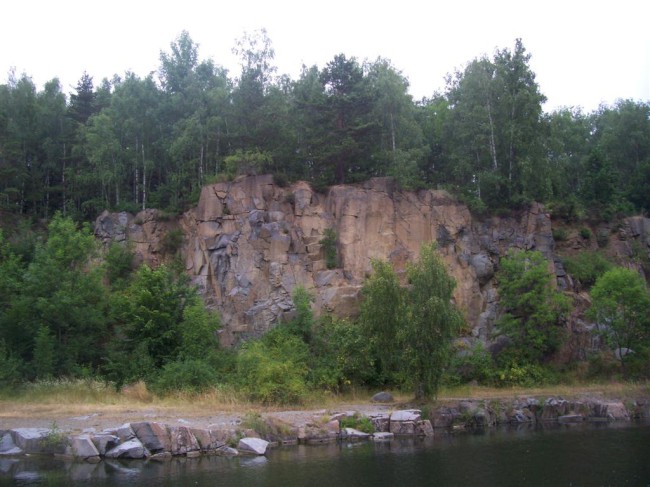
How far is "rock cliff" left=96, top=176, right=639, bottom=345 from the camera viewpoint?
3891cm

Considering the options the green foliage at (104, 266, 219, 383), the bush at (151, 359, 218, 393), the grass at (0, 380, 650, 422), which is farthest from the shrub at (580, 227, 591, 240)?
the bush at (151, 359, 218, 393)

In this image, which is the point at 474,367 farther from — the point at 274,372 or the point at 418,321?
the point at 274,372

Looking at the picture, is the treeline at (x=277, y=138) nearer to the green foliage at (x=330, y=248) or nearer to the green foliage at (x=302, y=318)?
the green foliage at (x=330, y=248)

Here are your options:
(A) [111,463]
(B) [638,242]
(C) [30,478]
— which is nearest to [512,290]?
(B) [638,242]

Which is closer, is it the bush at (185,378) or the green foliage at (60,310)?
the bush at (185,378)

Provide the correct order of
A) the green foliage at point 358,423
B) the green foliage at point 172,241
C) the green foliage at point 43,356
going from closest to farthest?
the green foliage at point 358,423
the green foliage at point 43,356
the green foliage at point 172,241

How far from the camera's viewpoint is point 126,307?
3516 cm

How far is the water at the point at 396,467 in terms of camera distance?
1730cm

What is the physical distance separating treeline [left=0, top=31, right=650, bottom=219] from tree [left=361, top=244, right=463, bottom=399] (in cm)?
1416

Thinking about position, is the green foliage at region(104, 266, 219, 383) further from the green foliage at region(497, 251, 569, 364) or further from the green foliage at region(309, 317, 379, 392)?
the green foliage at region(497, 251, 569, 364)

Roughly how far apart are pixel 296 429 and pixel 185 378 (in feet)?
27.9

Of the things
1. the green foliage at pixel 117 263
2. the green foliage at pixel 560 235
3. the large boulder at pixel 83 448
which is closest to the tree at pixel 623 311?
the green foliage at pixel 560 235

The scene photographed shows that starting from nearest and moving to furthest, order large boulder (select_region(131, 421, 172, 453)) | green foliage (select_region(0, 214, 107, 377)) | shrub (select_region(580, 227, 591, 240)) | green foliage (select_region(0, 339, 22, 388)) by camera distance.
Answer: large boulder (select_region(131, 421, 172, 453)), green foliage (select_region(0, 339, 22, 388)), green foliage (select_region(0, 214, 107, 377)), shrub (select_region(580, 227, 591, 240))

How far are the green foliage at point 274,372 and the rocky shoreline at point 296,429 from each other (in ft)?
8.41
